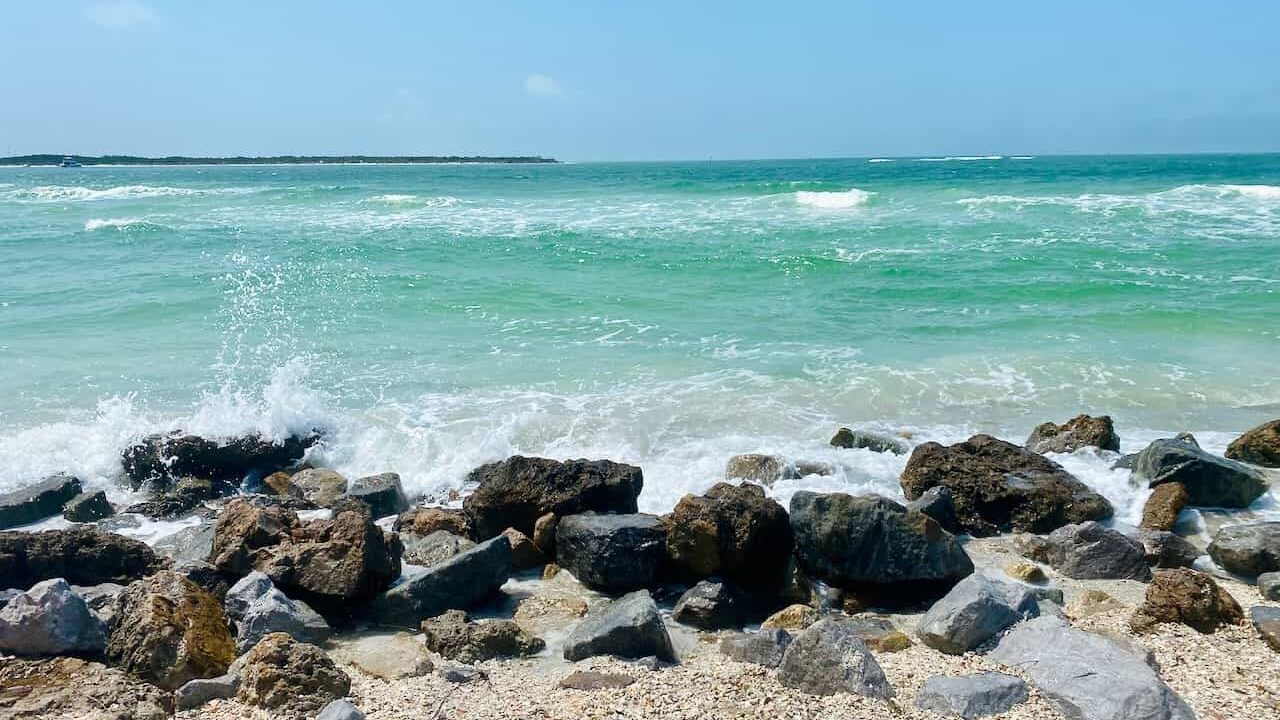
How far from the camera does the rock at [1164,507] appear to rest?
6434 millimetres

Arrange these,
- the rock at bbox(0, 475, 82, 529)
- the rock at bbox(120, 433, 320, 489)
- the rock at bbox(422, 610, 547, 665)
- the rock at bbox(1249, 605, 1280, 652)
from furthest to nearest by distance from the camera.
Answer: the rock at bbox(120, 433, 320, 489)
the rock at bbox(0, 475, 82, 529)
the rock at bbox(422, 610, 547, 665)
the rock at bbox(1249, 605, 1280, 652)

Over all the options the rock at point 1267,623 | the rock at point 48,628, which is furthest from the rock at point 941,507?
the rock at point 48,628

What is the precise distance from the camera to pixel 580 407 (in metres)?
9.63

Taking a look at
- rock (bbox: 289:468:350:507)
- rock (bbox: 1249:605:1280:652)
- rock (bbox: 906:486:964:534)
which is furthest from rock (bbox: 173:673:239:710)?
rock (bbox: 1249:605:1280:652)

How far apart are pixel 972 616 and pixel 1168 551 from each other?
2.15 meters

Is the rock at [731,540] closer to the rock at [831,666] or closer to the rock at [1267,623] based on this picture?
the rock at [831,666]

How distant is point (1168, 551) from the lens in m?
5.90

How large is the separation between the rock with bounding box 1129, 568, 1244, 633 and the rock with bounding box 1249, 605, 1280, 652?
0.22ft

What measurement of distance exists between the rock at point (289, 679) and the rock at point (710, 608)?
72.5 inches

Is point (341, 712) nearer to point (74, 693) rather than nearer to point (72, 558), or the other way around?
point (74, 693)

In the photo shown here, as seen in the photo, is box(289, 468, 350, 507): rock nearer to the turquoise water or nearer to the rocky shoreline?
the rocky shoreline

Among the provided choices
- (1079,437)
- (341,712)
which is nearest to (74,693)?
(341,712)

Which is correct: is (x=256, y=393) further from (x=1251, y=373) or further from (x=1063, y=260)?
(x=1063, y=260)

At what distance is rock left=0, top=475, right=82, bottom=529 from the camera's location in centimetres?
720
